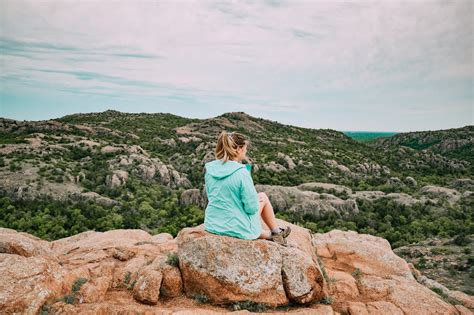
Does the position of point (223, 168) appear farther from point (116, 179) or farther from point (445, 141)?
point (445, 141)

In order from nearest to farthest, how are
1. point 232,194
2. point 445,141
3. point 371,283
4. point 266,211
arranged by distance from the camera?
point 232,194 < point 266,211 < point 371,283 < point 445,141

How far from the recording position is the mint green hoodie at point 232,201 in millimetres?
6996

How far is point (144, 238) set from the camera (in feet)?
51.1

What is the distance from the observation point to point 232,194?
710 centimetres

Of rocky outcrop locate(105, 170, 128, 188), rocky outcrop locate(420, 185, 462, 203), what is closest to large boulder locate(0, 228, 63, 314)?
rocky outcrop locate(105, 170, 128, 188)

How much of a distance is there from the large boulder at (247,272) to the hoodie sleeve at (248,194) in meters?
0.95

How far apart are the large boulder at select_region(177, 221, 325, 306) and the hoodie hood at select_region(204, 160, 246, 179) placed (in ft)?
4.98

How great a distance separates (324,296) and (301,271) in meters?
0.84

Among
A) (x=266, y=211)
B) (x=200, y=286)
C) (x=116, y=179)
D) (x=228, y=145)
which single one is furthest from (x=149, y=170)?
(x=228, y=145)

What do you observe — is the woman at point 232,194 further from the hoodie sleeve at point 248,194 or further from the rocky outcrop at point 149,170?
the rocky outcrop at point 149,170

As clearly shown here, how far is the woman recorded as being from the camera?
701cm

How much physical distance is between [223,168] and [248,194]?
2.67 feet

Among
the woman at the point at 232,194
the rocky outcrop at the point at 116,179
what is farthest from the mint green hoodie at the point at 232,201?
the rocky outcrop at the point at 116,179

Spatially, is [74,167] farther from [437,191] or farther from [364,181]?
[437,191]
